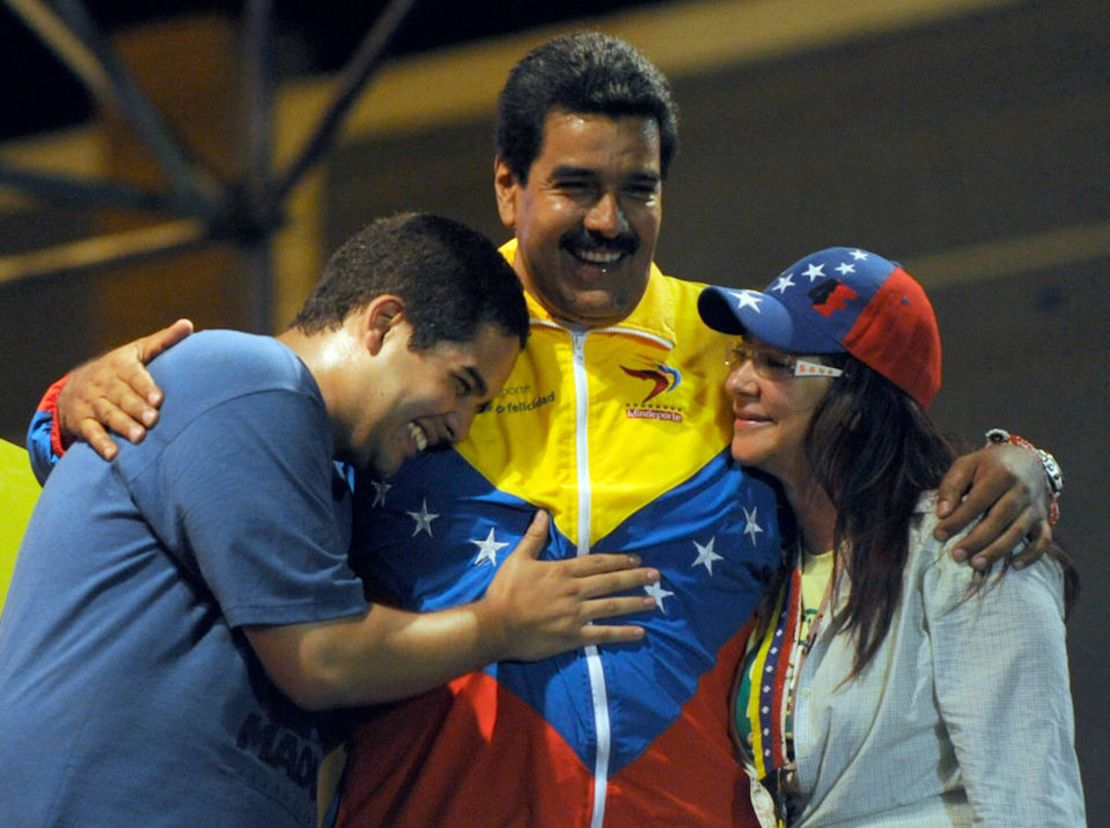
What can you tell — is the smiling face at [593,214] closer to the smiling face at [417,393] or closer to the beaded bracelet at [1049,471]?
the smiling face at [417,393]

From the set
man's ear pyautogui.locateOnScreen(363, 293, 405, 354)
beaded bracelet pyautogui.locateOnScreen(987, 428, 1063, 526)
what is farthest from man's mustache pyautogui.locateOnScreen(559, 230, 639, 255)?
beaded bracelet pyautogui.locateOnScreen(987, 428, 1063, 526)

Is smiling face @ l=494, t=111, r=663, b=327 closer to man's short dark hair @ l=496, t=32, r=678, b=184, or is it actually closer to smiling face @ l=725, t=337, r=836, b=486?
man's short dark hair @ l=496, t=32, r=678, b=184

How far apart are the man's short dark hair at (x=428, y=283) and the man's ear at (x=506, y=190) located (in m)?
0.21

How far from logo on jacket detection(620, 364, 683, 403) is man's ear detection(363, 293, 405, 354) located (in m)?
0.37

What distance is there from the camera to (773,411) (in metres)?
2.38

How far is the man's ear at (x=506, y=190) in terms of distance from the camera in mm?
2562

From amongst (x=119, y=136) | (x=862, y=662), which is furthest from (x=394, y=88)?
(x=862, y=662)

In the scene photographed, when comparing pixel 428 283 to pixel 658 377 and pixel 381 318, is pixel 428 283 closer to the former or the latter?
pixel 381 318

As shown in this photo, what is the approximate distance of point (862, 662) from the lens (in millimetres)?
2258

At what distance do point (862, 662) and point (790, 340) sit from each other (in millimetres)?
466

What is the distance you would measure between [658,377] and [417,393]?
0.40 m

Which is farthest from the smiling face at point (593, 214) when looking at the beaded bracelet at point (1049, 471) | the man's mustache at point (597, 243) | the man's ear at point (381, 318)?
the beaded bracelet at point (1049, 471)

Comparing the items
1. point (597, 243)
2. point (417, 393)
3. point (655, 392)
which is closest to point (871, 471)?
point (655, 392)

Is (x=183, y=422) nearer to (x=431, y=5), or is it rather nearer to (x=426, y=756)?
(x=426, y=756)
